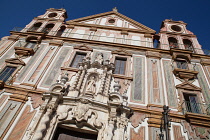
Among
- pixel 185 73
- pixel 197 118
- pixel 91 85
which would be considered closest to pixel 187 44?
pixel 185 73

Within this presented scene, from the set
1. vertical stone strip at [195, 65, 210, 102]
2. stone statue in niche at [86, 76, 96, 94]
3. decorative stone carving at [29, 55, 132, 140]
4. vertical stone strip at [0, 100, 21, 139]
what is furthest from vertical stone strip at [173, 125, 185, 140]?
vertical stone strip at [0, 100, 21, 139]

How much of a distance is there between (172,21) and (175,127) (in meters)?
12.7

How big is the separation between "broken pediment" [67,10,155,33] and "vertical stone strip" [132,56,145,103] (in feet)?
16.8

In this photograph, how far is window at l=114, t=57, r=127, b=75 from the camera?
10991 millimetres

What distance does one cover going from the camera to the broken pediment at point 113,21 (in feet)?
52.1

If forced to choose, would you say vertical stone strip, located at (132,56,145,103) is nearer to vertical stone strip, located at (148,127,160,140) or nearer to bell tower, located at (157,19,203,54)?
vertical stone strip, located at (148,127,160,140)

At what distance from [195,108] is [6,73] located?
11.5 meters

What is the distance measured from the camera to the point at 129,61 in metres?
11.5

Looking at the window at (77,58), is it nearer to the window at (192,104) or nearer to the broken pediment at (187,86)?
the broken pediment at (187,86)

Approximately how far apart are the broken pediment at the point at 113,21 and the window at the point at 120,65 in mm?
5104

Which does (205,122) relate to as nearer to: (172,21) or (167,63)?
(167,63)

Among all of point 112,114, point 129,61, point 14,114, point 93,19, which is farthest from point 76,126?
point 93,19

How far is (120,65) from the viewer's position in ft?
37.7

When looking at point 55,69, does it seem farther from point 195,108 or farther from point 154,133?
point 195,108
